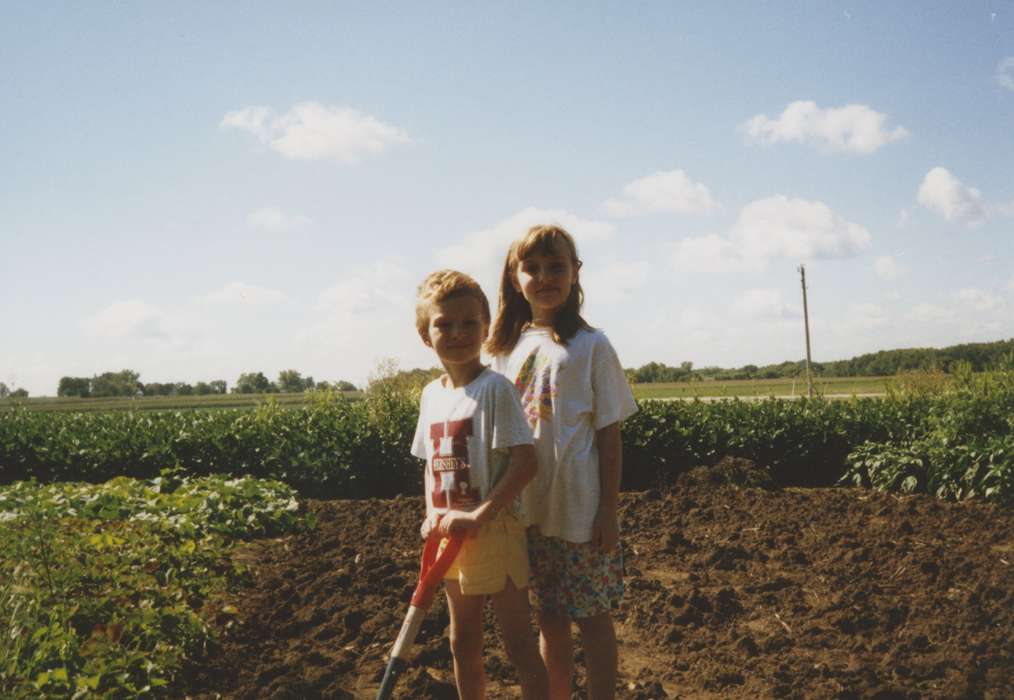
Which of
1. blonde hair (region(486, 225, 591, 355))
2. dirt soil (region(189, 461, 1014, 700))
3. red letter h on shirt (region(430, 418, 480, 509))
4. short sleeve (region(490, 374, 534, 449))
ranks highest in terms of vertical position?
blonde hair (region(486, 225, 591, 355))

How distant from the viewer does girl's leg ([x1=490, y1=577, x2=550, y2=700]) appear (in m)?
2.28

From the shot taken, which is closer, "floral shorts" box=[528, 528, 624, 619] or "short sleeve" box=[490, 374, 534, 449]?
"short sleeve" box=[490, 374, 534, 449]

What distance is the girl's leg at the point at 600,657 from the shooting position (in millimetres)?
2393

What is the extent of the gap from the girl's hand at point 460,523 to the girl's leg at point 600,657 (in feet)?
1.69

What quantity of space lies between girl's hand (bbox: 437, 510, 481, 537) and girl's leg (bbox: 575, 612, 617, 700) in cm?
52

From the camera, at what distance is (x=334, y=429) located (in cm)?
864

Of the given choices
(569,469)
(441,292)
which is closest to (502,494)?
(569,469)

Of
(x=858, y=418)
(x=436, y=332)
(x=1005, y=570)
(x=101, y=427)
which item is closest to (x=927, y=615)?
(x=1005, y=570)

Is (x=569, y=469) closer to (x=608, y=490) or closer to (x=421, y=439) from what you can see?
(x=608, y=490)

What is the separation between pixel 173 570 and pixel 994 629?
3929mm

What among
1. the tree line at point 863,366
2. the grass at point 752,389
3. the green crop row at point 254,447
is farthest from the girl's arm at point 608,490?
the tree line at point 863,366

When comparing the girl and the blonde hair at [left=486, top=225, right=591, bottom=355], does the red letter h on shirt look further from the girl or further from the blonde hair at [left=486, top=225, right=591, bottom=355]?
the blonde hair at [left=486, top=225, right=591, bottom=355]

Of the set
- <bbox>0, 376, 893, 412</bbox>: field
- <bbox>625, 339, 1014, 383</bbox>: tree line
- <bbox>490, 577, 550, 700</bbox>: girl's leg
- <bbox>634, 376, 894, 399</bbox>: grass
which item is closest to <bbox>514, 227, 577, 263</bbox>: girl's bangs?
<bbox>490, 577, 550, 700</bbox>: girl's leg

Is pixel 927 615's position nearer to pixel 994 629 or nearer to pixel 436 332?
pixel 994 629
